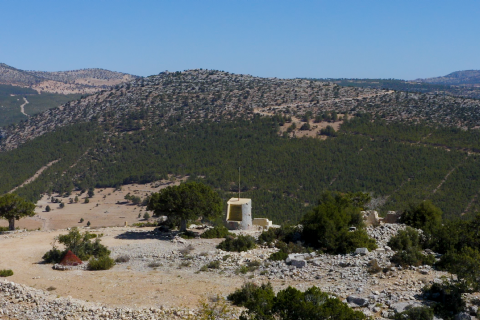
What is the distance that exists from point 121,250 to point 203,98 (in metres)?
74.2

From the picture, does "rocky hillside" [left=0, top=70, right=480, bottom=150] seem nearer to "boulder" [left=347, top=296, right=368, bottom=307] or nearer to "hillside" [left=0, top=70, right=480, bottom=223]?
"hillside" [left=0, top=70, right=480, bottom=223]

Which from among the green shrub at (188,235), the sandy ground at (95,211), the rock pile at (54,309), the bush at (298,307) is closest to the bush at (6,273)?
the rock pile at (54,309)

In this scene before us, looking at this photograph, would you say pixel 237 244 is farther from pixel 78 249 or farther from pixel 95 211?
pixel 95 211

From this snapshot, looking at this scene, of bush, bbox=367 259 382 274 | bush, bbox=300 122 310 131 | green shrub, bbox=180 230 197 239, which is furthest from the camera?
bush, bbox=300 122 310 131

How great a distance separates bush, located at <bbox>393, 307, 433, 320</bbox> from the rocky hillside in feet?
213

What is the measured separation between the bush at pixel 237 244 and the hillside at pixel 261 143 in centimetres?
2279

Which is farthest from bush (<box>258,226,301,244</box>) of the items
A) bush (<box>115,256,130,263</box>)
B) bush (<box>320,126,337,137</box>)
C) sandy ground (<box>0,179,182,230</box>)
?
bush (<box>320,126,337,137</box>)

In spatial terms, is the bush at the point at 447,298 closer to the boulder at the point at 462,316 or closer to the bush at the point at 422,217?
the boulder at the point at 462,316

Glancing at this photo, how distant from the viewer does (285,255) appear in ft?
80.3

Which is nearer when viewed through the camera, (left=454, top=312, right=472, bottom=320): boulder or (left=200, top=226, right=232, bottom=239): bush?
(left=454, top=312, right=472, bottom=320): boulder

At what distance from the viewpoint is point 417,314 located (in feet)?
55.0

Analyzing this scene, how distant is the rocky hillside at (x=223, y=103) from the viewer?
8469 cm

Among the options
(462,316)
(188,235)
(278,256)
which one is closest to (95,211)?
(188,235)

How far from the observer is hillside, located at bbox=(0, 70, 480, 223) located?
60.9 metres
